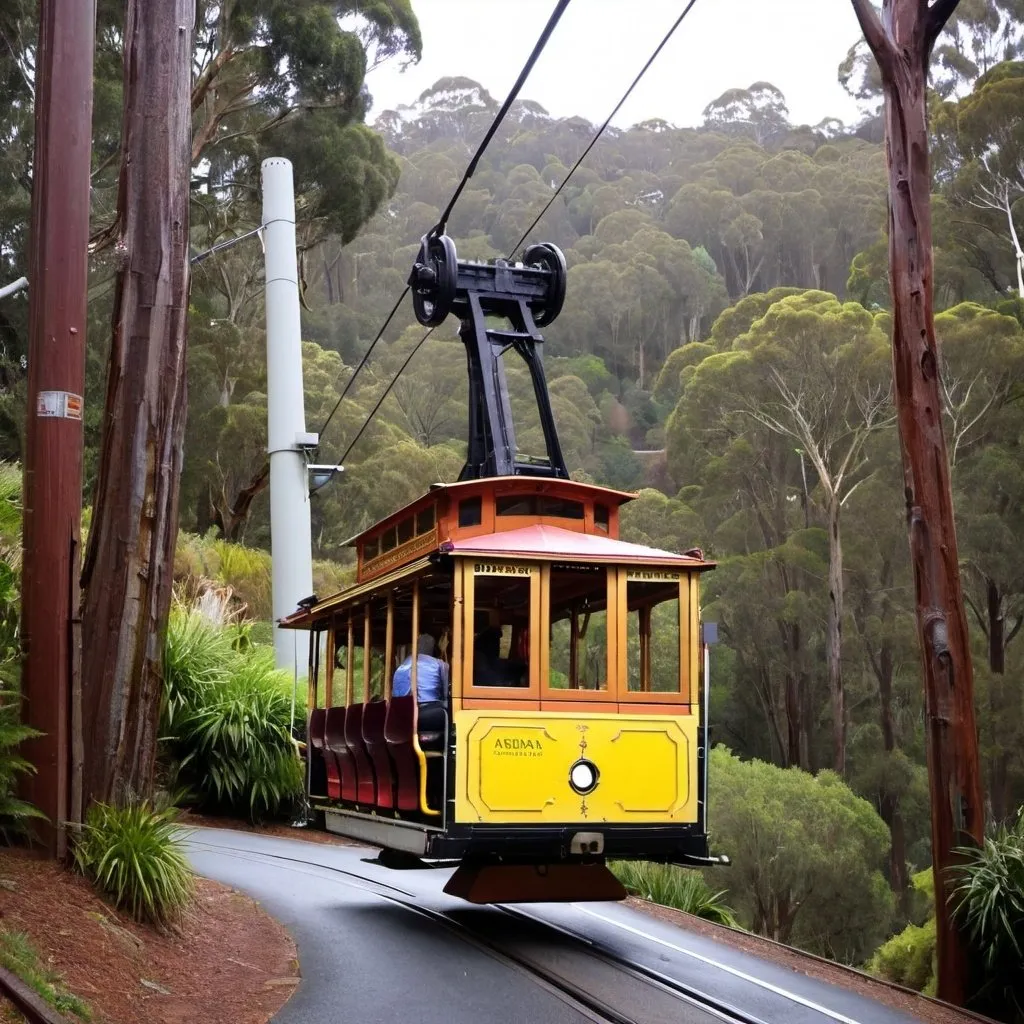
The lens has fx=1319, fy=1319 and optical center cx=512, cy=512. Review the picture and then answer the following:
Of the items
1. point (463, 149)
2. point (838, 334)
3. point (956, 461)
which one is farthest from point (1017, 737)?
point (463, 149)

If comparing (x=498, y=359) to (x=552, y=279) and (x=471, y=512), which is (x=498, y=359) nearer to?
(x=552, y=279)

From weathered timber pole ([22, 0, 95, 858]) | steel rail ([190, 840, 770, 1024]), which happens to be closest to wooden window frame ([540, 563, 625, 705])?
steel rail ([190, 840, 770, 1024])

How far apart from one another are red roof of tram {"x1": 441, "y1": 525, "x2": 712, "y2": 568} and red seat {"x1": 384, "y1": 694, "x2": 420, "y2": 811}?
1.19 m

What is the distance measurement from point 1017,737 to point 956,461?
23.6 ft

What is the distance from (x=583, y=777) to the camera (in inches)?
355

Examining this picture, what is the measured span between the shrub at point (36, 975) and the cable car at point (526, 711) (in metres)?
3.09

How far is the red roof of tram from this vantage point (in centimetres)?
895

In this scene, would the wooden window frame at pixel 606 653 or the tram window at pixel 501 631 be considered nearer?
the wooden window frame at pixel 606 653

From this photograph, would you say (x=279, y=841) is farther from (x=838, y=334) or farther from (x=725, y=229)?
(x=725, y=229)

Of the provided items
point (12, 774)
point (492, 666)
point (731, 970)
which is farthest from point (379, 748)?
point (12, 774)

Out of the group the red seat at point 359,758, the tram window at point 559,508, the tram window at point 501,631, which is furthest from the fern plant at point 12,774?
the tram window at point 559,508

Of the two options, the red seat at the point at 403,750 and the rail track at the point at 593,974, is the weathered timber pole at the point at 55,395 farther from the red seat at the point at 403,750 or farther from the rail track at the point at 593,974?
the rail track at the point at 593,974

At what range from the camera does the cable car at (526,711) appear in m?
8.85

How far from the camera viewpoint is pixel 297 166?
30.4m
